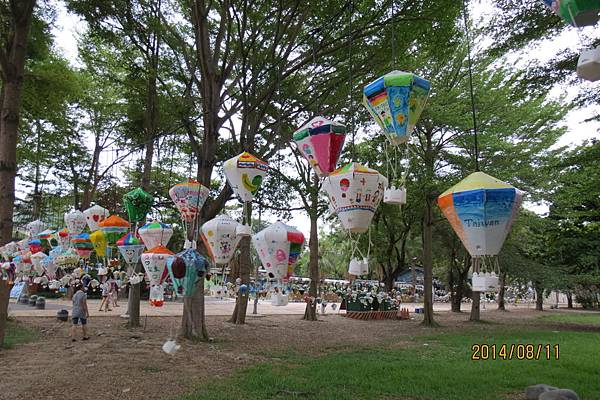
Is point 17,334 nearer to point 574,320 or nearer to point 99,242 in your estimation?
point 99,242

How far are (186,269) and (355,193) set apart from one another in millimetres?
2351

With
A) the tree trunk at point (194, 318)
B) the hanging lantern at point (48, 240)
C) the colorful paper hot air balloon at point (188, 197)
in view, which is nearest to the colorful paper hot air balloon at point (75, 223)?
the hanging lantern at point (48, 240)

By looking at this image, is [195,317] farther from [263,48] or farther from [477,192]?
[477,192]

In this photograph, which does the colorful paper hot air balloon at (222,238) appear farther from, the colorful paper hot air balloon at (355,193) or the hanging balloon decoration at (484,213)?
the hanging balloon decoration at (484,213)

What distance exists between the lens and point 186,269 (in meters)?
5.77

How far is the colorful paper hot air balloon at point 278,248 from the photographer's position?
626 cm

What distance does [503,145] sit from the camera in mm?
17844

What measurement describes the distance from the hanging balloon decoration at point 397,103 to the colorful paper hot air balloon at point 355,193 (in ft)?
1.32

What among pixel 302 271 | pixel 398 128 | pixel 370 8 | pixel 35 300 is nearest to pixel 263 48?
pixel 370 8

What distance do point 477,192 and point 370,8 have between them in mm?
7268

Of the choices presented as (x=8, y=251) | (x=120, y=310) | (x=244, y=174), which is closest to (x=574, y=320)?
(x=120, y=310)

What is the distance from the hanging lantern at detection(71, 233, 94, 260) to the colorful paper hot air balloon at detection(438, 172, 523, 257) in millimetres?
7871

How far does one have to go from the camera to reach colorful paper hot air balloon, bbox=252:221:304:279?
6.26 meters

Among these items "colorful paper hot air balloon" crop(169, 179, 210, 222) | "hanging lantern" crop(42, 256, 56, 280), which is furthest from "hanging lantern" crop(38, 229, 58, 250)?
"colorful paper hot air balloon" crop(169, 179, 210, 222)
